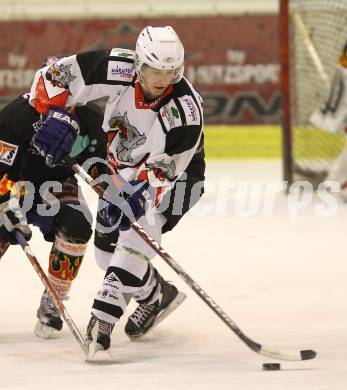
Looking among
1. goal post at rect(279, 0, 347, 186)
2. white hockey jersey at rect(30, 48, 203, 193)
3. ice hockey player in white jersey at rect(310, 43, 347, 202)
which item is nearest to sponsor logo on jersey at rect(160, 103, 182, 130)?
white hockey jersey at rect(30, 48, 203, 193)

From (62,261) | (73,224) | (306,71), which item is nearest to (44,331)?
(62,261)

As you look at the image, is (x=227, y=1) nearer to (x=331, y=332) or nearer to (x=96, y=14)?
(x=96, y=14)

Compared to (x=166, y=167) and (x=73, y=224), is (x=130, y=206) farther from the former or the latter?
(x=73, y=224)

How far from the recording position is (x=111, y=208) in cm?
348

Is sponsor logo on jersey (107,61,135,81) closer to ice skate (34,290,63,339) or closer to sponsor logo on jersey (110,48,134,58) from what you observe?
sponsor logo on jersey (110,48,134,58)

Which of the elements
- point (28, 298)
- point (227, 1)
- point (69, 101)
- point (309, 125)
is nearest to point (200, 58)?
point (227, 1)

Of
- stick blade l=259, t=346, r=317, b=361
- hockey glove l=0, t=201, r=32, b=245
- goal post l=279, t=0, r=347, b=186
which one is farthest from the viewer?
goal post l=279, t=0, r=347, b=186

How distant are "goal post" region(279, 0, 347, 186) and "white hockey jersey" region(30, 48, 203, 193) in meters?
3.84

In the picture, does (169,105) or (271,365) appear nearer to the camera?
(271,365)

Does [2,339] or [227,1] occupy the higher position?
[2,339]

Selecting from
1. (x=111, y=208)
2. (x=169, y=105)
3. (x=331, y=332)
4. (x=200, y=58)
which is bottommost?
(x=200, y=58)

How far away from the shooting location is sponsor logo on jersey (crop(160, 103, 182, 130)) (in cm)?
343

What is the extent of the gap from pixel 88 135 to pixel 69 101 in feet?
0.83

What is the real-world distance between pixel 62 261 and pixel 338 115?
3.63 m
